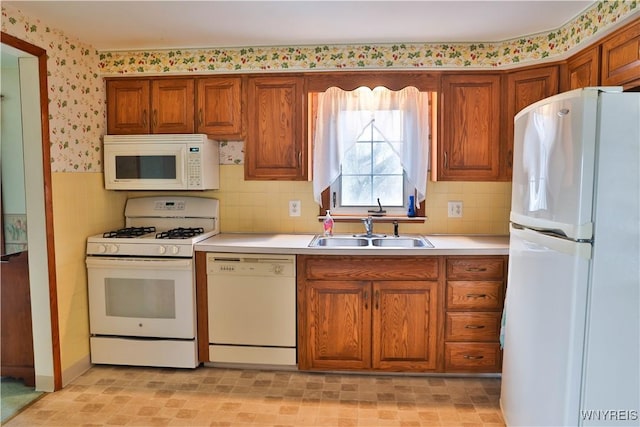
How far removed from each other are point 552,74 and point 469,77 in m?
0.52

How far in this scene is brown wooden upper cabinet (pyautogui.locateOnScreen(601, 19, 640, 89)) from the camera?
202 cm

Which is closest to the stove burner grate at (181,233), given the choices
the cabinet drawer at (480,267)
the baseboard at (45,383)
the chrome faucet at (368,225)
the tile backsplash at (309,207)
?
the tile backsplash at (309,207)

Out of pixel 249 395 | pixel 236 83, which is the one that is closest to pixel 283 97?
pixel 236 83

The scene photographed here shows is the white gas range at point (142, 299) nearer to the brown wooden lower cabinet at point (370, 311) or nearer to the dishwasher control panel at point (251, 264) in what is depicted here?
the dishwasher control panel at point (251, 264)

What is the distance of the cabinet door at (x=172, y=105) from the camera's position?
124 inches

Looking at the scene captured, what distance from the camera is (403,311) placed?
9.05 ft

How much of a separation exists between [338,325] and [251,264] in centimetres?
69

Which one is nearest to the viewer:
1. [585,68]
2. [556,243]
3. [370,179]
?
[556,243]

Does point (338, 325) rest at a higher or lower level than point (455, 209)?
lower

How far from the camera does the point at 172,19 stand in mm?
2566

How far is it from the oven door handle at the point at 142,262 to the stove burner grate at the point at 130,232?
195 mm

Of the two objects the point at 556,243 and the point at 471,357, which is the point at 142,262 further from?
the point at 556,243

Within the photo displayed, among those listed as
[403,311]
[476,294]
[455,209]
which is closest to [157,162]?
[403,311]

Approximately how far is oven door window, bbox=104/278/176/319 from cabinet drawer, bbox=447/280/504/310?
183cm
